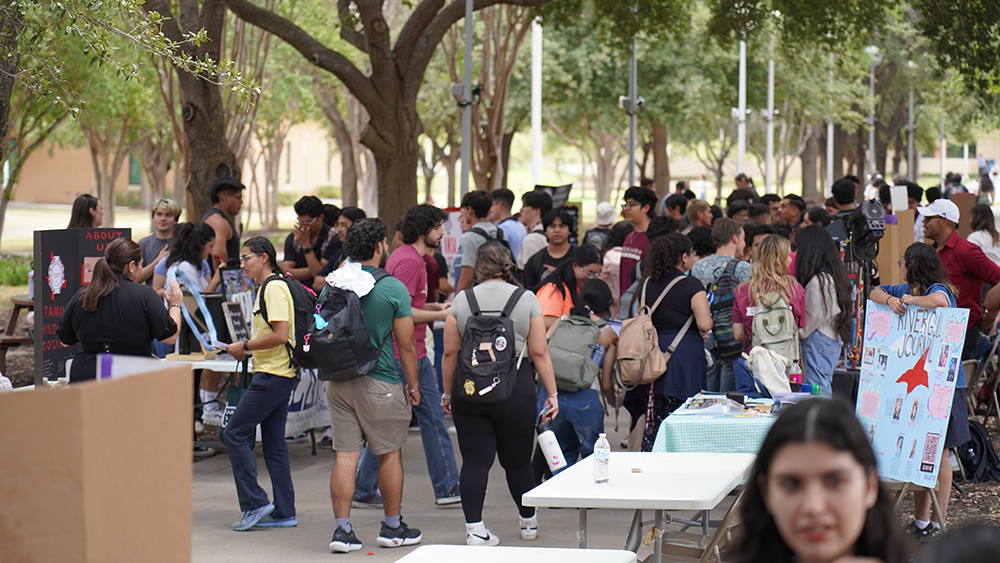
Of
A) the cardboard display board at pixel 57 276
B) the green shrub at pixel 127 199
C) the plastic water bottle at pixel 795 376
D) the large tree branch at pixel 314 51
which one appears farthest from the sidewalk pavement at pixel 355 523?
the green shrub at pixel 127 199

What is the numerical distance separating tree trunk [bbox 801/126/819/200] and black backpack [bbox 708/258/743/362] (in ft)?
115

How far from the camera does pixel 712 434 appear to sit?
19.2 feet

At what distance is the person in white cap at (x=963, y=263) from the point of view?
8.45m

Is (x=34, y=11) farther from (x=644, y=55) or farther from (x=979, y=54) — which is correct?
(x=644, y=55)

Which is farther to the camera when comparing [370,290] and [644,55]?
[644,55]

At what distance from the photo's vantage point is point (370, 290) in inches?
243

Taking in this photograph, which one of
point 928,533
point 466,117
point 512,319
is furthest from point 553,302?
point 466,117

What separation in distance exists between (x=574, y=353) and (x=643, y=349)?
0.46m

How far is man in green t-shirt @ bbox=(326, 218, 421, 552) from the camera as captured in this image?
6.21 meters

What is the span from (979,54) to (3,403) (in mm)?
12141

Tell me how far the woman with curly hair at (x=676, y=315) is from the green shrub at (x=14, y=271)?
1826 centimetres

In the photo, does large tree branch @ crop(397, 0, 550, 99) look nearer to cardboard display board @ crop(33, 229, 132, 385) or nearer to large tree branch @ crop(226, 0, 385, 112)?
large tree branch @ crop(226, 0, 385, 112)

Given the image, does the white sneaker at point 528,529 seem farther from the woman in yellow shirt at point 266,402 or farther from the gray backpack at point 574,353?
the woman in yellow shirt at point 266,402

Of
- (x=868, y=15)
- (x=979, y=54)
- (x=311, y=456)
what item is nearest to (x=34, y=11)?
(x=311, y=456)
